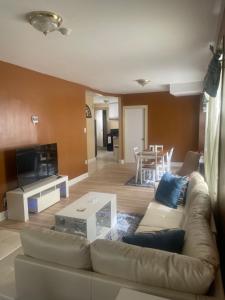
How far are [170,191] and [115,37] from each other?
205cm

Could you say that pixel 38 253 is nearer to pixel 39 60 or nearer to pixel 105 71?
pixel 39 60

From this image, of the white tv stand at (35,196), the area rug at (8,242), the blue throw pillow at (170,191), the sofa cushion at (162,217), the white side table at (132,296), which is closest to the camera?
the white side table at (132,296)

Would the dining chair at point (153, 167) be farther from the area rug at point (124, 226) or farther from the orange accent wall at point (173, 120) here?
the area rug at point (124, 226)

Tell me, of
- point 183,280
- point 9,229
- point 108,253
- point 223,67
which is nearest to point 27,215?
point 9,229

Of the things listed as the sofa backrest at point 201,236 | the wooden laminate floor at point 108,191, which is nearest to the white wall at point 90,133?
the wooden laminate floor at point 108,191

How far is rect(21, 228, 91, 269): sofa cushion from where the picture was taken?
4.67ft

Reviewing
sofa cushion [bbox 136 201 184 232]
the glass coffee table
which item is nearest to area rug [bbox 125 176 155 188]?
the glass coffee table

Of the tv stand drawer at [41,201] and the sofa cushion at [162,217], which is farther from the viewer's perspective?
the tv stand drawer at [41,201]

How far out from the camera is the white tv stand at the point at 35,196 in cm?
367

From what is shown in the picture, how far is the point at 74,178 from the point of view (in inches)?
232

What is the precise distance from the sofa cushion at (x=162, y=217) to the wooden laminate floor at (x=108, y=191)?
3.23 ft

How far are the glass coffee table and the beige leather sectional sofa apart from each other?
4.03ft

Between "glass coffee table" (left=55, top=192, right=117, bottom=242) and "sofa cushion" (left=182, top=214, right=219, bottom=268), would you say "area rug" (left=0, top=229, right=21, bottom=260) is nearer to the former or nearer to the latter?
"glass coffee table" (left=55, top=192, right=117, bottom=242)

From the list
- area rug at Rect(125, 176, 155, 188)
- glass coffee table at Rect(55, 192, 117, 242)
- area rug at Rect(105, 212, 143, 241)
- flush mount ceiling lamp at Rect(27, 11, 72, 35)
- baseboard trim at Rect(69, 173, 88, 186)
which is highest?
flush mount ceiling lamp at Rect(27, 11, 72, 35)
